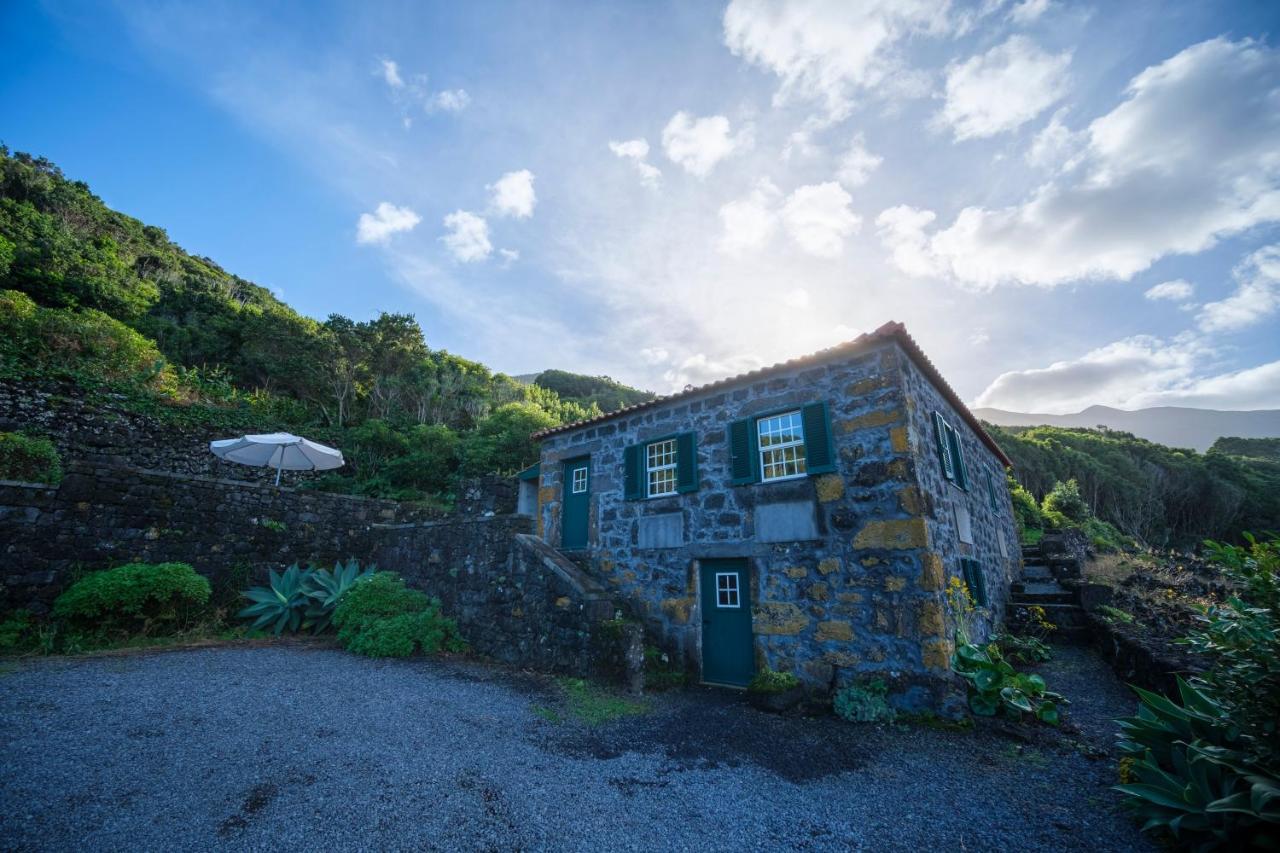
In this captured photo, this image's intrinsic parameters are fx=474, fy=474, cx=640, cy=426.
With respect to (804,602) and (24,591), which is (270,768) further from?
(24,591)

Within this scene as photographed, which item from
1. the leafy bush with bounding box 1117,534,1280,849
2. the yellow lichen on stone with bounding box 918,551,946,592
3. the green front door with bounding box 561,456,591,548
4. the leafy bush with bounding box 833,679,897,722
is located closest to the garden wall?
the green front door with bounding box 561,456,591,548

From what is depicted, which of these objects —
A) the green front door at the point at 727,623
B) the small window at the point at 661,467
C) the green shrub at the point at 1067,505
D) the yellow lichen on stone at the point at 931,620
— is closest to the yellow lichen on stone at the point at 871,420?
the yellow lichen on stone at the point at 931,620

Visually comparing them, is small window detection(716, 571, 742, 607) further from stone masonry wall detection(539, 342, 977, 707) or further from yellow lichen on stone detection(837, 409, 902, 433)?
yellow lichen on stone detection(837, 409, 902, 433)

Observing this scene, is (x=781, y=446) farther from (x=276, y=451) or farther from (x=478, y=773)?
(x=276, y=451)

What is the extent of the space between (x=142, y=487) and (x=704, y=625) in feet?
34.6

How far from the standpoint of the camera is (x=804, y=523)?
698 cm

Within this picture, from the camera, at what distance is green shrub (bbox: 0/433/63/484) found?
9266 millimetres

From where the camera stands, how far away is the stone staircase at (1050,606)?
938 cm

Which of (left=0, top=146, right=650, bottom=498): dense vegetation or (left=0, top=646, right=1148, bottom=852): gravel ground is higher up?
(left=0, top=146, right=650, bottom=498): dense vegetation

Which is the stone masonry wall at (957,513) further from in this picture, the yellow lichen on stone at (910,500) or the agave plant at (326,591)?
the agave plant at (326,591)

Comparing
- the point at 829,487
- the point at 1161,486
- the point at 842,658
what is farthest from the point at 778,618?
the point at 1161,486

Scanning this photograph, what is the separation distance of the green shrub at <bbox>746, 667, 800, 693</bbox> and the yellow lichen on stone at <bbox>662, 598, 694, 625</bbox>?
60.7 inches

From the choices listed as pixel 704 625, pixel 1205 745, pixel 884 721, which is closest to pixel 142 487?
pixel 704 625

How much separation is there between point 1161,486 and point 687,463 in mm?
29687
